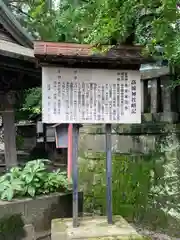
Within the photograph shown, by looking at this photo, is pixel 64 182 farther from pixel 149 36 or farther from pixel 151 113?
pixel 149 36

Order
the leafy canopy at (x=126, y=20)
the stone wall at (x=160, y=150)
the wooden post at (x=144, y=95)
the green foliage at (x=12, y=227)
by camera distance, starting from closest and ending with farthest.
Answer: the leafy canopy at (x=126, y=20)
the green foliage at (x=12, y=227)
the stone wall at (x=160, y=150)
the wooden post at (x=144, y=95)

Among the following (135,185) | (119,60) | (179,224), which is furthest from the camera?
(135,185)

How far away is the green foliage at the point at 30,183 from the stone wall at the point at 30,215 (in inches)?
4.7

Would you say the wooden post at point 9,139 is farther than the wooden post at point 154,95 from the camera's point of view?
Yes

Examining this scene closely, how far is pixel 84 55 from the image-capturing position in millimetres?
3023

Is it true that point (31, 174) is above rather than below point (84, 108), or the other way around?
below

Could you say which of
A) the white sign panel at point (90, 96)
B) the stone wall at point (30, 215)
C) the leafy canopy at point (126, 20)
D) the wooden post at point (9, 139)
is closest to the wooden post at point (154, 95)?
the leafy canopy at point (126, 20)

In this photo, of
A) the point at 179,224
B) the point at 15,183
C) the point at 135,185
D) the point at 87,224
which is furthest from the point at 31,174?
the point at 179,224

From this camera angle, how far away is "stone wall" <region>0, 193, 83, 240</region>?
3.87 m

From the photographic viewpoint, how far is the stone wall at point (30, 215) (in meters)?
3.87

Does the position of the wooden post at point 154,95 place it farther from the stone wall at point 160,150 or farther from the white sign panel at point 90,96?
the white sign panel at point 90,96

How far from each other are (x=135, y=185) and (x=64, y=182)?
3.83 ft

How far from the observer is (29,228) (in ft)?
13.2

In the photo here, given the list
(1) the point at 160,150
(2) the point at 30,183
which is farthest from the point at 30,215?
(1) the point at 160,150
